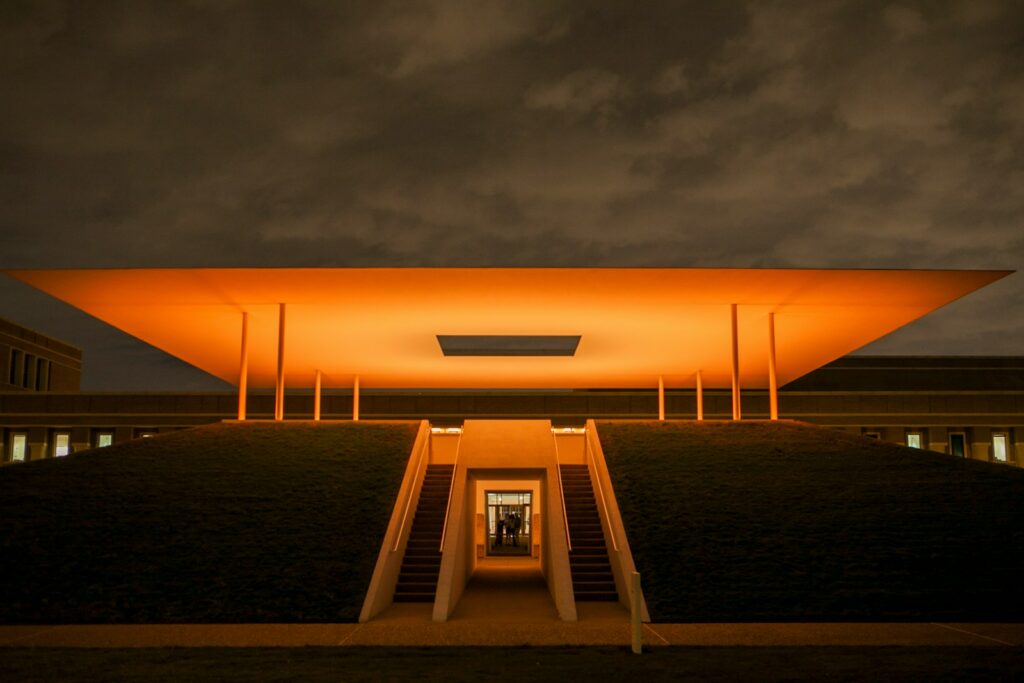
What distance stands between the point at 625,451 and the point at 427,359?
15128 millimetres

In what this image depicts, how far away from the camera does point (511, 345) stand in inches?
1313

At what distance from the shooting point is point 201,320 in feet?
84.6

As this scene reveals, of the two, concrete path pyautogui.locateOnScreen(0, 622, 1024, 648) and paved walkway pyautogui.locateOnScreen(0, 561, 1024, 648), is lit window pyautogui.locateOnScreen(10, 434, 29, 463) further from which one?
concrete path pyautogui.locateOnScreen(0, 622, 1024, 648)

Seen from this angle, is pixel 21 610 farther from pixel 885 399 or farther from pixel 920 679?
pixel 885 399

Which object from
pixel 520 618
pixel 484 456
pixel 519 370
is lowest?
pixel 520 618

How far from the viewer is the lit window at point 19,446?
151 feet

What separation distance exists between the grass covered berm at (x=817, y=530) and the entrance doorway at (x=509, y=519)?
12.9 metres

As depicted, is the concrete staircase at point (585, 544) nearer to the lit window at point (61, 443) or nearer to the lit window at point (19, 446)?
the lit window at point (61, 443)

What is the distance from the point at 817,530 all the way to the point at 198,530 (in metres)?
10.9

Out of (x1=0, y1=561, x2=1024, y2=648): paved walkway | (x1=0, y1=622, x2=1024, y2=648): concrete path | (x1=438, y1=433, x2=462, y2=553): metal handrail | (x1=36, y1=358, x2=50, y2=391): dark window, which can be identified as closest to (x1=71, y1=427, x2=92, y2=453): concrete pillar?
(x1=36, y1=358, x2=50, y2=391): dark window

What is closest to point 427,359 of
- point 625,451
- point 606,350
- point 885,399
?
point 606,350

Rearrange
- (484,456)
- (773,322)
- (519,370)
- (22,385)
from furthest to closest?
1. (22,385)
2. (519,370)
3. (773,322)
4. (484,456)

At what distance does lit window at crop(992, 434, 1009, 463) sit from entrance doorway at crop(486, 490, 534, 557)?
26887 mm

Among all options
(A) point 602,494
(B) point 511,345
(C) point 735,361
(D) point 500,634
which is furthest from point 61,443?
(D) point 500,634
